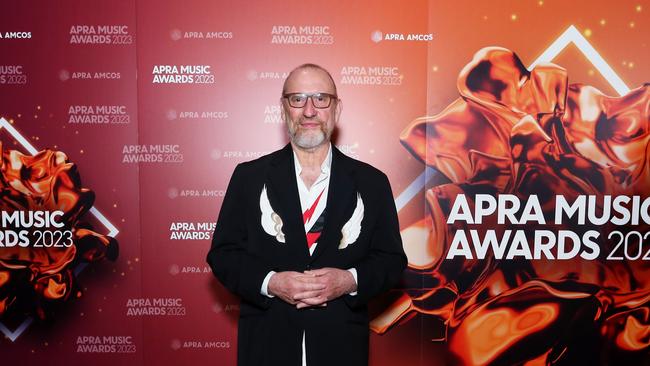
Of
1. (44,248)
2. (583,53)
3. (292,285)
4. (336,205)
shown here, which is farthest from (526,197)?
(44,248)

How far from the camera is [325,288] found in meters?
1.46

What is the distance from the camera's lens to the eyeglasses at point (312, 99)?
5.36 feet

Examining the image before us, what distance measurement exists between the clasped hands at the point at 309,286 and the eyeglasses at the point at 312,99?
2.01ft

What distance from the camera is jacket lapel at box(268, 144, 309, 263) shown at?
1530mm

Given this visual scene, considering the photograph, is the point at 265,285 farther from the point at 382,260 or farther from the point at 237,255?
the point at 382,260

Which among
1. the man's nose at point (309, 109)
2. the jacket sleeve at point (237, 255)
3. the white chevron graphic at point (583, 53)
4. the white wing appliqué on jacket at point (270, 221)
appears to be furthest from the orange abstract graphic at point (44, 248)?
the white chevron graphic at point (583, 53)

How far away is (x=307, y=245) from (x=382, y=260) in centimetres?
29

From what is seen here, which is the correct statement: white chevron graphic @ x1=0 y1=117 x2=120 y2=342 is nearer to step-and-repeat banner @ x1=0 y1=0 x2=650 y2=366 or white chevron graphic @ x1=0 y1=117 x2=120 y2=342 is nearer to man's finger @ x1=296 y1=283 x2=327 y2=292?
step-and-repeat banner @ x1=0 y1=0 x2=650 y2=366

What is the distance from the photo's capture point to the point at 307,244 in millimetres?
1531

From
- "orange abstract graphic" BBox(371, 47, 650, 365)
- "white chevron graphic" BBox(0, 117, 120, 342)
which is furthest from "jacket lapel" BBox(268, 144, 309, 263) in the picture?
"white chevron graphic" BBox(0, 117, 120, 342)

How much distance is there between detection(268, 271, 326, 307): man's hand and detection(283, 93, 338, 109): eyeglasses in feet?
2.05

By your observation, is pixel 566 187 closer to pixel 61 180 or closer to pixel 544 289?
pixel 544 289

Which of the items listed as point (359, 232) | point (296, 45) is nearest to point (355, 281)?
point (359, 232)

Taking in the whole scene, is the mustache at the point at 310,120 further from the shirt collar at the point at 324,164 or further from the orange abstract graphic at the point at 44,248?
the orange abstract graphic at the point at 44,248
